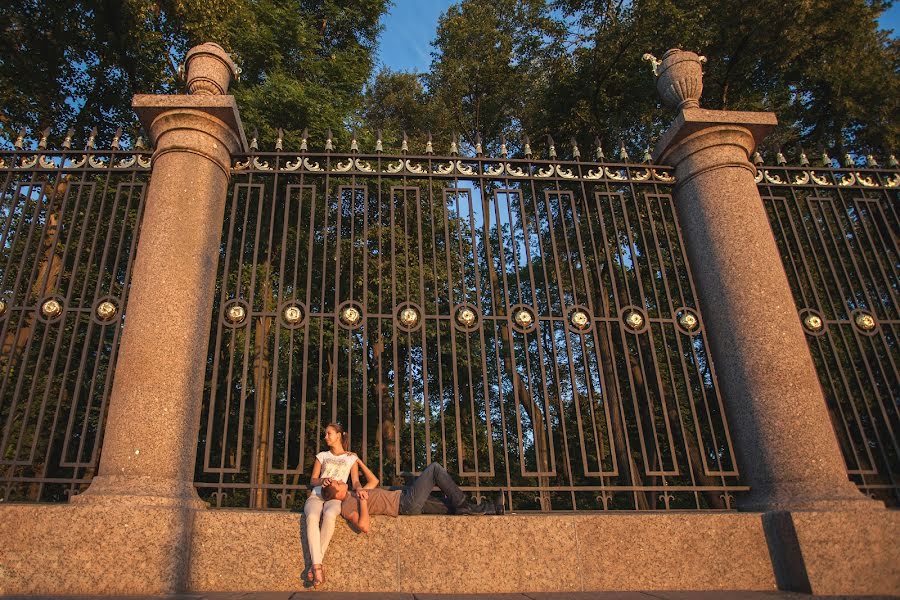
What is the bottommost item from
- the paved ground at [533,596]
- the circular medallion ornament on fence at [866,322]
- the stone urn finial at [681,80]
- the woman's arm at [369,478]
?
the paved ground at [533,596]

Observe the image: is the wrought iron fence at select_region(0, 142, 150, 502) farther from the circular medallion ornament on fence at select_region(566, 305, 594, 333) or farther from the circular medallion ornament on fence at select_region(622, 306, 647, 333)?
the circular medallion ornament on fence at select_region(622, 306, 647, 333)

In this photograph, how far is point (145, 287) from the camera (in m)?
5.18

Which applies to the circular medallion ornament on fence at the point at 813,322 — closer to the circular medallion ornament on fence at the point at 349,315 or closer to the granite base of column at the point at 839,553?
the granite base of column at the point at 839,553

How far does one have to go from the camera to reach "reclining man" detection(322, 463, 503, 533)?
4.45 m

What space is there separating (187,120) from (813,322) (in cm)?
651

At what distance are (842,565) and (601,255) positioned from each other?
451 inches

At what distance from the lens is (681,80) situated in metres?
6.50

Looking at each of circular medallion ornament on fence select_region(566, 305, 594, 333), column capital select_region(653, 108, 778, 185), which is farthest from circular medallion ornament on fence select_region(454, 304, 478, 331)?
column capital select_region(653, 108, 778, 185)

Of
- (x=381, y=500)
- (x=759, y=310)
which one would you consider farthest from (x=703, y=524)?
(x=381, y=500)

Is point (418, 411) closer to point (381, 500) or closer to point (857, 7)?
point (381, 500)

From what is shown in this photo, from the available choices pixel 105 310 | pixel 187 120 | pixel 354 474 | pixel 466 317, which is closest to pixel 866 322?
pixel 466 317

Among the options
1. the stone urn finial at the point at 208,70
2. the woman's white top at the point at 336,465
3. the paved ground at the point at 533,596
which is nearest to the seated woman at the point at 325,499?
the woman's white top at the point at 336,465

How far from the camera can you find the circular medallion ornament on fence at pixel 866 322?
604 centimetres

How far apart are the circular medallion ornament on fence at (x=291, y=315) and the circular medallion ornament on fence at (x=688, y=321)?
365cm
